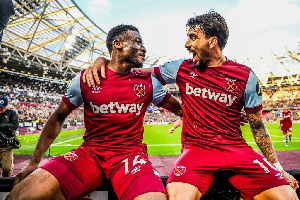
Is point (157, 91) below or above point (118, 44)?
below

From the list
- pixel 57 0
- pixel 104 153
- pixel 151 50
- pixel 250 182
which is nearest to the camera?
pixel 250 182

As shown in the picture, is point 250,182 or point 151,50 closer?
point 250,182

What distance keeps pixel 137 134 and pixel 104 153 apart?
411 mm

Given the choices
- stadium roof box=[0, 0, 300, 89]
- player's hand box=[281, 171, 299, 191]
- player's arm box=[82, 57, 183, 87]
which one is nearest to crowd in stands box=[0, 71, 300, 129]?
stadium roof box=[0, 0, 300, 89]

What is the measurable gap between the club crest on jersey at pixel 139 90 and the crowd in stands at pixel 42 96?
23.1 m

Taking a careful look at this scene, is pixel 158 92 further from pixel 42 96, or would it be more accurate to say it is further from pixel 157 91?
pixel 42 96

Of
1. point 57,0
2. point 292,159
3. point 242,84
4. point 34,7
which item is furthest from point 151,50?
point 242,84

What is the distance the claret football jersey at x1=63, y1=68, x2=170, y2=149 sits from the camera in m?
2.32

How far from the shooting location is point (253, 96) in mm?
2350

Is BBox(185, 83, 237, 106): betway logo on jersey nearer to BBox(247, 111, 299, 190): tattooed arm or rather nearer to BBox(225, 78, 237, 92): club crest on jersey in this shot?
BBox(225, 78, 237, 92): club crest on jersey

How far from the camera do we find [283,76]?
53125 millimetres

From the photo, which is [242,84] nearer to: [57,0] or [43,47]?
[57,0]

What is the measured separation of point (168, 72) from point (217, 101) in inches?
26.6

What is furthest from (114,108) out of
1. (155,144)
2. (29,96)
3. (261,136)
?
(29,96)
